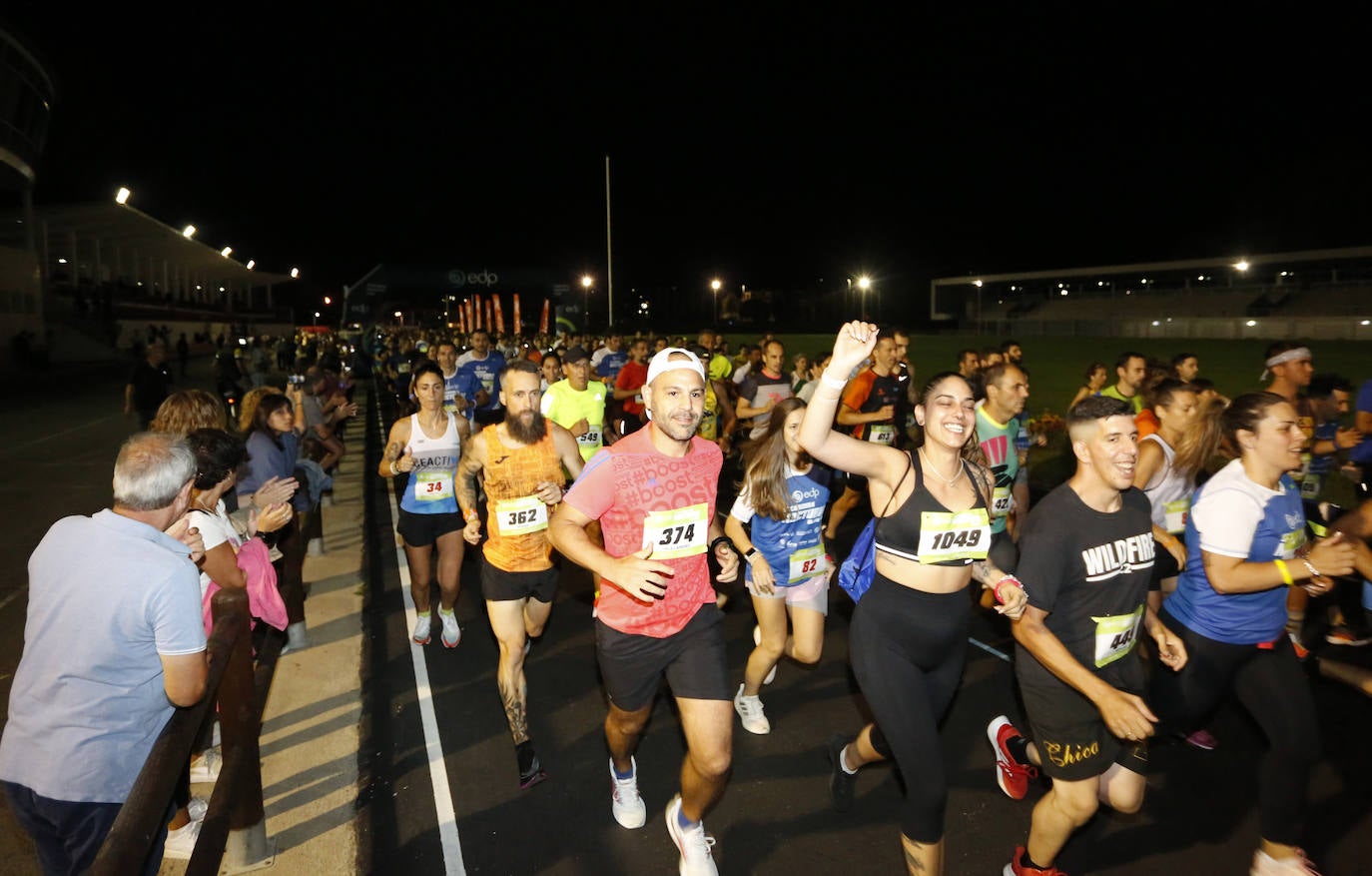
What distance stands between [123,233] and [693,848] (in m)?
60.3

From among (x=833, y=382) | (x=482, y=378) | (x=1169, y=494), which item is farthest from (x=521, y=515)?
(x=482, y=378)

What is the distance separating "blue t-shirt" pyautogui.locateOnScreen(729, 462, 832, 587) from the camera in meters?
5.01

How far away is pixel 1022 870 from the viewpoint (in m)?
3.52

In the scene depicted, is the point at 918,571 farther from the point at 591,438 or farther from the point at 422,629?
the point at 591,438

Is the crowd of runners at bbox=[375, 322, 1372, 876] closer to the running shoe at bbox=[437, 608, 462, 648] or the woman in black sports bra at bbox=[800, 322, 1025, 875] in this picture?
the woman in black sports bra at bbox=[800, 322, 1025, 875]

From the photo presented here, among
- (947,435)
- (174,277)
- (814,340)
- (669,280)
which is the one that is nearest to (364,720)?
(947,435)

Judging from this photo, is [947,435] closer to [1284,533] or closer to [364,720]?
[1284,533]

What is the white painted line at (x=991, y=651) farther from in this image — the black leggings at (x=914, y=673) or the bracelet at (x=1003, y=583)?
the bracelet at (x=1003, y=583)

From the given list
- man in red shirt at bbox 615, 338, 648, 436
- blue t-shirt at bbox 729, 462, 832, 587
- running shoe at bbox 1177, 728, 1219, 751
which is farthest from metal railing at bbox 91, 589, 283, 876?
man in red shirt at bbox 615, 338, 648, 436

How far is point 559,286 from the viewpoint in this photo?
143 ft

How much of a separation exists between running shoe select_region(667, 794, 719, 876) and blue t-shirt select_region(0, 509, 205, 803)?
7.18 ft

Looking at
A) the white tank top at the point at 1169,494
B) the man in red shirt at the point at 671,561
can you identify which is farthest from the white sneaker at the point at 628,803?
the white tank top at the point at 1169,494

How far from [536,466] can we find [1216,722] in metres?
4.67

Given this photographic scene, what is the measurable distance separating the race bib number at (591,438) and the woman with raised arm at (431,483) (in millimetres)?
2383
